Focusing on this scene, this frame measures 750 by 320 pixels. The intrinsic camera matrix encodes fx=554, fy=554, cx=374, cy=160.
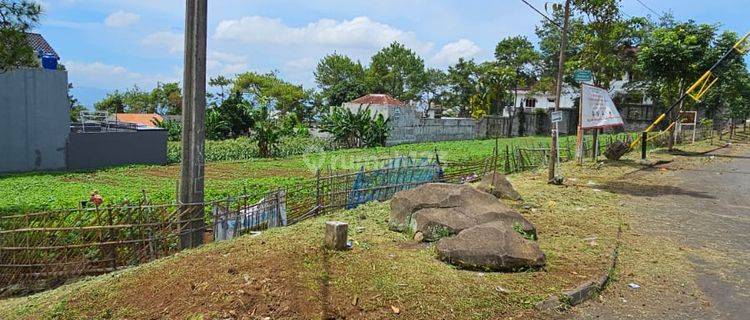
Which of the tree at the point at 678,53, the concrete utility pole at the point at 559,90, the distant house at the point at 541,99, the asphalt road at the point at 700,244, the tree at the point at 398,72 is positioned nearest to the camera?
the asphalt road at the point at 700,244

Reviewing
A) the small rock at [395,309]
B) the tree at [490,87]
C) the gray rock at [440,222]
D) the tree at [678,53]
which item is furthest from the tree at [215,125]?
the small rock at [395,309]

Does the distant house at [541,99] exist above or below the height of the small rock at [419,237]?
above

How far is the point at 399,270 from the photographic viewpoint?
6137 millimetres

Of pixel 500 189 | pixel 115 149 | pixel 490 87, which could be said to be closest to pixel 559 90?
pixel 500 189

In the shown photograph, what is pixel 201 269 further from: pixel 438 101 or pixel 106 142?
pixel 438 101

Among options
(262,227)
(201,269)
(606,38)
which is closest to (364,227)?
(262,227)

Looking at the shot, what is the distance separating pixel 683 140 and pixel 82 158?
30.2 meters

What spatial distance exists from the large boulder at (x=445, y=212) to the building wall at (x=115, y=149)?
60.2ft

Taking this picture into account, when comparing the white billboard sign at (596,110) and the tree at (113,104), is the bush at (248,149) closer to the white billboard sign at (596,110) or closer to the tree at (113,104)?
the white billboard sign at (596,110)

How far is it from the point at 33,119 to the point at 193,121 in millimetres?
16754

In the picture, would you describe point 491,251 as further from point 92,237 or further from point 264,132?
point 264,132

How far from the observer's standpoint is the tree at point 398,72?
58.5 meters

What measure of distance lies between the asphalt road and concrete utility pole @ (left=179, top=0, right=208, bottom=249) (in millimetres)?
A: 5242

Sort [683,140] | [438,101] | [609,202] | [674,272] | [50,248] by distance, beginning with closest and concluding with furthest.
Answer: [674,272] < [50,248] < [609,202] < [683,140] < [438,101]
